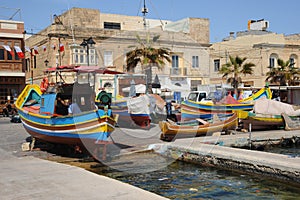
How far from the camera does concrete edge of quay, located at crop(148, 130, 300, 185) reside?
337 inches

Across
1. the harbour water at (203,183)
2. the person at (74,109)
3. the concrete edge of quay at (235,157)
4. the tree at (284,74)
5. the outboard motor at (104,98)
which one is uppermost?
the tree at (284,74)

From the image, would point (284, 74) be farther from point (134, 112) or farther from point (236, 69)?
point (134, 112)

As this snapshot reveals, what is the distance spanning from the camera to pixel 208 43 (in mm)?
41344

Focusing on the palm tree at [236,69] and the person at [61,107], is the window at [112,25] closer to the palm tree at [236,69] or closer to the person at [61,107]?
the palm tree at [236,69]

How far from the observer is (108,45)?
33.4 m

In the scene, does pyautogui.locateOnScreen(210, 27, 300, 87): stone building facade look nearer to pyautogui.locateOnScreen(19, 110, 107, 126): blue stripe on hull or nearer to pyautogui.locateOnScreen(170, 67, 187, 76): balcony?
pyautogui.locateOnScreen(170, 67, 187, 76): balcony

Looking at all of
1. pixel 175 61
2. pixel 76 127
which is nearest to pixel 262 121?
pixel 76 127

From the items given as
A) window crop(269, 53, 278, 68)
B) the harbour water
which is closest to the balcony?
window crop(269, 53, 278, 68)

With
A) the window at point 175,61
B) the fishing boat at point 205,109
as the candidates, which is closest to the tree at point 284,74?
the window at point 175,61

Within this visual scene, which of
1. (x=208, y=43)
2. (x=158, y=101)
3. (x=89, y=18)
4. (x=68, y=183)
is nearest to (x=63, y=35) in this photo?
(x=89, y=18)

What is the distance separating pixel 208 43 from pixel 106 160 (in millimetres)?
32489

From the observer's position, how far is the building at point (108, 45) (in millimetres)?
31500

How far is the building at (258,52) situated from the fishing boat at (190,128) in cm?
2484

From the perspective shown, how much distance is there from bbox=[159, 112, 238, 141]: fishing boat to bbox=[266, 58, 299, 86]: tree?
71.3 ft
